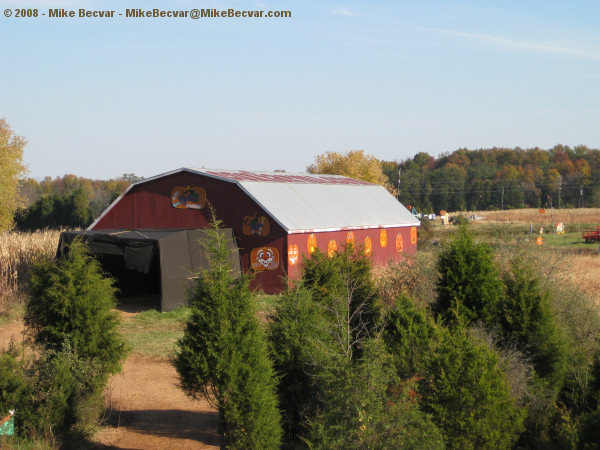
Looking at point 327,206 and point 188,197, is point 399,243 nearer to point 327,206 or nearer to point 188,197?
point 327,206

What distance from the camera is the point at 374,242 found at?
87.8 feet

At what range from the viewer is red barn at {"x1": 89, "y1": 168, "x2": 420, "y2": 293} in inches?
862

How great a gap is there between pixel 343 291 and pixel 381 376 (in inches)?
215

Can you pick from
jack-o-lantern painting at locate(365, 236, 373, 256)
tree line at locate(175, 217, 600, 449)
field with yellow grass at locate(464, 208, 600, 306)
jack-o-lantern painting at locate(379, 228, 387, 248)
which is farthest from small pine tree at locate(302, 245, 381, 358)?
jack-o-lantern painting at locate(379, 228, 387, 248)

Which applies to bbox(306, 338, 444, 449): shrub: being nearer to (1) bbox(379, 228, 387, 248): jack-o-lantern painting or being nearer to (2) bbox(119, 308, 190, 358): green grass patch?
(2) bbox(119, 308, 190, 358): green grass patch

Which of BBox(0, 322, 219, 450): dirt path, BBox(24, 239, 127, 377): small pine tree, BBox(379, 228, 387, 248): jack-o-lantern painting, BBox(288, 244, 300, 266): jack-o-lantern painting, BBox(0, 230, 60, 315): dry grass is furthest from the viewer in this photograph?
BBox(379, 228, 387, 248): jack-o-lantern painting

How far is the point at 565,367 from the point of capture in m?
10.4

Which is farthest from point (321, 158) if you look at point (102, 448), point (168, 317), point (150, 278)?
point (102, 448)

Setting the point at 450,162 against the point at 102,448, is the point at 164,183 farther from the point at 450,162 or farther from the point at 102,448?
the point at 450,162

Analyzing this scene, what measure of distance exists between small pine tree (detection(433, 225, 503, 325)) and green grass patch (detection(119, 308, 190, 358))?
6.01 m

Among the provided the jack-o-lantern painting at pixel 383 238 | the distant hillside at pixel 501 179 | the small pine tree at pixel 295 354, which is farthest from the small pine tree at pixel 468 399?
the distant hillside at pixel 501 179

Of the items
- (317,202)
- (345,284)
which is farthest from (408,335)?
(317,202)

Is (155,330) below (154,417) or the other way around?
the other way around

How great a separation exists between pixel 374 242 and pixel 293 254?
6.09 m
